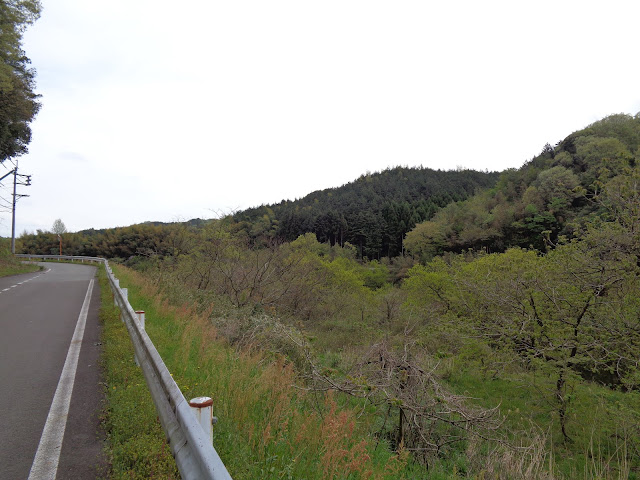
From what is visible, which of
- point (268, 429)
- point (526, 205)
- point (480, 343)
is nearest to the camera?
point (268, 429)

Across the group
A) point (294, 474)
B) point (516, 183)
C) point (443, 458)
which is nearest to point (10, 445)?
point (294, 474)

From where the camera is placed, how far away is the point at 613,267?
8.28 m

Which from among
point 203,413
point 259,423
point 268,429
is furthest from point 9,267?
point 203,413

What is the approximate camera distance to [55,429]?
363 centimetres

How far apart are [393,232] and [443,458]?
9312 cm

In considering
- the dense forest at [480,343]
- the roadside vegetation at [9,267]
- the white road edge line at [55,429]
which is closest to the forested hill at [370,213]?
the roadside vegetation at [9,267]

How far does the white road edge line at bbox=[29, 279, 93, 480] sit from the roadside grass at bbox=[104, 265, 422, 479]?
44cm

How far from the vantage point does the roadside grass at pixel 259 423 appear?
10.0 ft

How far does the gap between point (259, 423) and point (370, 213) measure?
9892 cm

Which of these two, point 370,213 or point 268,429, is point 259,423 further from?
point 370,213

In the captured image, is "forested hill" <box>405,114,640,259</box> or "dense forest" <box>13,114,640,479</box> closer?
"dense forest" <box>13,114,640,479</box>

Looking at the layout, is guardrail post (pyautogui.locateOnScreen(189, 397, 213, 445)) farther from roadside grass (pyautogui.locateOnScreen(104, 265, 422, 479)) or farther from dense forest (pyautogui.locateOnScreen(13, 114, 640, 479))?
dense forest (pyautogui.locateOnScreen(13, 114, 640, 479))

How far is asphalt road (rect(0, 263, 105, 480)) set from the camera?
10.2 feet

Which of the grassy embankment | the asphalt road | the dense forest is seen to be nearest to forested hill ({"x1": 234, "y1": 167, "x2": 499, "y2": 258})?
the dense forest
